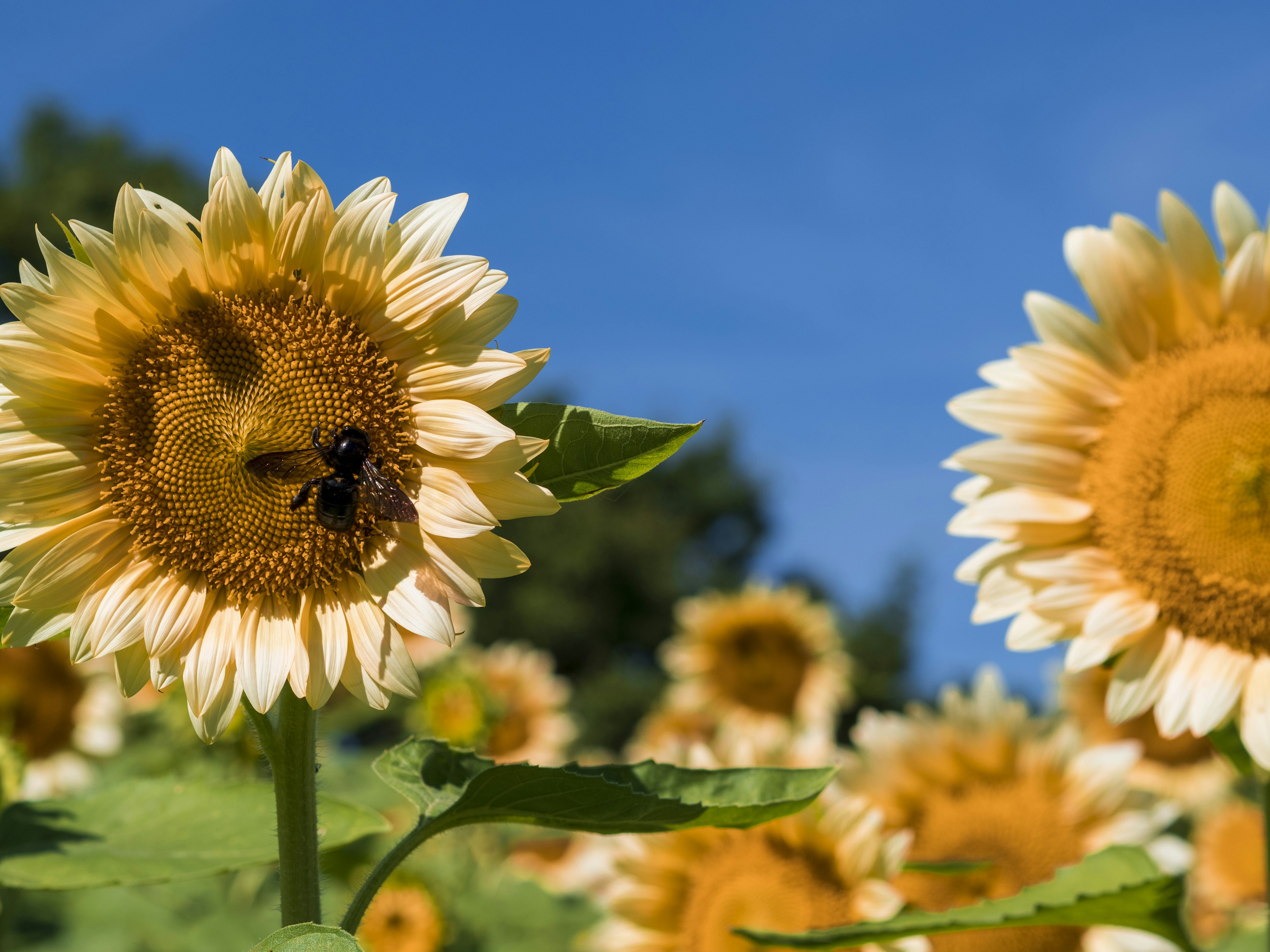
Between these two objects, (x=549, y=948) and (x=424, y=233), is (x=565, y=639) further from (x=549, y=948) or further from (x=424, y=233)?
(x=424, y=233)

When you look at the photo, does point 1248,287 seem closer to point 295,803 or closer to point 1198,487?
point 1198,487

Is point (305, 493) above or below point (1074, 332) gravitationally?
below

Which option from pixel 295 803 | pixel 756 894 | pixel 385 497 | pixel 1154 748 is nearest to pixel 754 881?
pixel 756 894

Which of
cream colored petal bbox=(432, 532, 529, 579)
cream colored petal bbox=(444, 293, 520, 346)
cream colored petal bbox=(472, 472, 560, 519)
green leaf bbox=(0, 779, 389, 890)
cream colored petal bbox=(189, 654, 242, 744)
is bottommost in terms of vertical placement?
green leaf bbox=(0, 779, 389, 890)

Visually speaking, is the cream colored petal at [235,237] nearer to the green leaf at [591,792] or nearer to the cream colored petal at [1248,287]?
the green leaf at [591,792]

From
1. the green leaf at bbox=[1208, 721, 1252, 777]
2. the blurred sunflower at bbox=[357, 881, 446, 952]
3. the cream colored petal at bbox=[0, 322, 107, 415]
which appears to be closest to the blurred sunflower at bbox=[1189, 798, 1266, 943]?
the blurred sunflower at bbox=[357, 881, 446, 952]

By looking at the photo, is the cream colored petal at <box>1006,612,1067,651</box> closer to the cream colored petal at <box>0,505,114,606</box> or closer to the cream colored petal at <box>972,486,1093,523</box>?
the cream colored petal at <box>972,486,1093,523</box>
